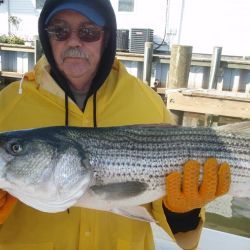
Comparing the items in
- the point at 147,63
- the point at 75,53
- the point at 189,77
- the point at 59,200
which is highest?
the point at 75,53

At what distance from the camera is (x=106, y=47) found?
9.18 ft

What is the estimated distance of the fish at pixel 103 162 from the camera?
2121 mm

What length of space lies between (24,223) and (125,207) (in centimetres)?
70

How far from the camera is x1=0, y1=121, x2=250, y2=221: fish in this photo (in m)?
2.12

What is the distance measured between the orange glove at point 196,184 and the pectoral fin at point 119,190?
16 cm

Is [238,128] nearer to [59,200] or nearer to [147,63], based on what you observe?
[59,200]

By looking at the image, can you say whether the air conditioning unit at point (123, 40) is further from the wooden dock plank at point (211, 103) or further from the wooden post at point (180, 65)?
the wooden dock plank at point (211, 103)

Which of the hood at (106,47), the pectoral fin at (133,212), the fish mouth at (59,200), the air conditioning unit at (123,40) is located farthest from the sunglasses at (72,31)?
the air conditioning unit at (123,40)

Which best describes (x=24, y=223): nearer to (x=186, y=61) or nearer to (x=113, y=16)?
(x=113, y=16)

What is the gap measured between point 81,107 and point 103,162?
2.02 feet

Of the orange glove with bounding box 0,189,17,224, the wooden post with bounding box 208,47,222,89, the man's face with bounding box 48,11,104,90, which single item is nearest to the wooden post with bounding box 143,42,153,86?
the wooden post with bounding box 208,47,222,89

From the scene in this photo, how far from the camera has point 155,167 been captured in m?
2.26

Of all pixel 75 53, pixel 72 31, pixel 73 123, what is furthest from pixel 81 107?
pixel 72 31

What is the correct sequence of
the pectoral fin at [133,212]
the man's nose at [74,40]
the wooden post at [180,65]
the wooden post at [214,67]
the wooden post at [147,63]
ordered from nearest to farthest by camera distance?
the pectoral fin at [133,212], the man's nose at [74,40], the wooden post at [180,65], the wooden post at [214,67], the wooden post at [147,63]
